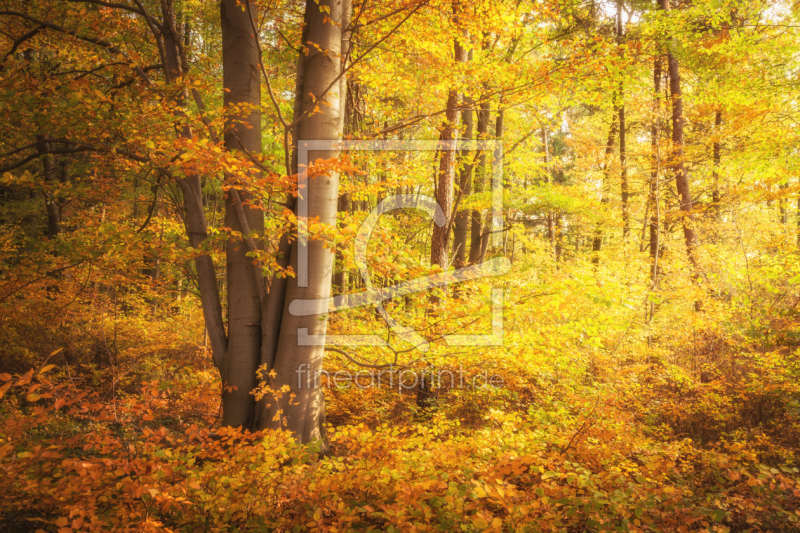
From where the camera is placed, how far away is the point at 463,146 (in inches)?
304

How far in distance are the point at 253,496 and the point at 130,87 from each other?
5.40 meters

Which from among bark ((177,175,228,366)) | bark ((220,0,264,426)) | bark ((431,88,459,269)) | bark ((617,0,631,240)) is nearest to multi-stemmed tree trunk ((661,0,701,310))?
bark ((617,0,631,240))

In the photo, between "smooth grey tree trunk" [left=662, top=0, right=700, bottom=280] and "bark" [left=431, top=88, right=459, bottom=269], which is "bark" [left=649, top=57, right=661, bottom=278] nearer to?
"smooth grey tree trunk" [left=662, top=0, right=700, bottom=280]

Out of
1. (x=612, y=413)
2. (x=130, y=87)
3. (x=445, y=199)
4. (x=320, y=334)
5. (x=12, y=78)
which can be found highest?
(x=130, y=87)

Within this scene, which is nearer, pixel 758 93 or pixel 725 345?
pixel 758 93

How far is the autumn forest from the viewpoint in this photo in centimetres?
291

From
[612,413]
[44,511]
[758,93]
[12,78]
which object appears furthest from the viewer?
[758,93]

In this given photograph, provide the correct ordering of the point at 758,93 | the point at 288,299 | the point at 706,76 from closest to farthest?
the point at 288,299 → the point at 758,93 → the point at 706,76

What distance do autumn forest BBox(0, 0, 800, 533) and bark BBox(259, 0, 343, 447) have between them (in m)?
0.03

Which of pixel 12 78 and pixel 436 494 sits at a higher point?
pixel 12 78

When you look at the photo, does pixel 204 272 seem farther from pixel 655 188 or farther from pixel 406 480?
pixel 655 188

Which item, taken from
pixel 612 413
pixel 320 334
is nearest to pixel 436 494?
pixel 320 334

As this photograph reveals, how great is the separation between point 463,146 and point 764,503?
21.1 ft

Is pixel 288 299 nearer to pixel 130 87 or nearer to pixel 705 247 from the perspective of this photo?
pixel 130 87
